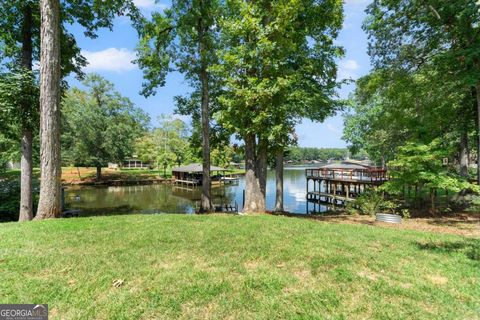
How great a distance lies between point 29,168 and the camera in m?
8.66

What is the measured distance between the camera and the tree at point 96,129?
32.2 m

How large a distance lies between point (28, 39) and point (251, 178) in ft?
29.5

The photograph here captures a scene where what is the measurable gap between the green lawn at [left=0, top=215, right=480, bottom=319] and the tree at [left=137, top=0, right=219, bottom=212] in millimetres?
7882

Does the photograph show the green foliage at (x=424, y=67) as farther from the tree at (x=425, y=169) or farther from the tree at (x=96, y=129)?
the tree at (x=96, y=129)

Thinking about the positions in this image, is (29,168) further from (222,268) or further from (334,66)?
(334,66)

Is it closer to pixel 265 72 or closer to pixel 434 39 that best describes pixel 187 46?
pixel 265 72

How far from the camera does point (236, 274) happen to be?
11.2 ft

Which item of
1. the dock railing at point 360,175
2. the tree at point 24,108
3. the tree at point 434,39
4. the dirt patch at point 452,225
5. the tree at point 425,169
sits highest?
the tree at point 434,39

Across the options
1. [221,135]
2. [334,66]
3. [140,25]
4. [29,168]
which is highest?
[140,25]

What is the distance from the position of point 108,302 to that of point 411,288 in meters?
3.40

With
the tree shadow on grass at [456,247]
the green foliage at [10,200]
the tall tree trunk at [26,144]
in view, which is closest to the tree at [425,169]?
the tree shadow on grass at [456,247]

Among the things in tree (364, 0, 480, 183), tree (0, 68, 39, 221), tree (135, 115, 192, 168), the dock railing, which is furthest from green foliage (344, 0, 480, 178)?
tree (135, 115, 192, 168)

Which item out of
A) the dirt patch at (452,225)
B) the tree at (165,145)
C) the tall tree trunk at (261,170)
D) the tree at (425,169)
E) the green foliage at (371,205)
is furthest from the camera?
the tree at (165,145)

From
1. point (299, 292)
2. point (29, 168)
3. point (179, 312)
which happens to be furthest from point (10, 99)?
point (299, 292)
